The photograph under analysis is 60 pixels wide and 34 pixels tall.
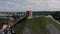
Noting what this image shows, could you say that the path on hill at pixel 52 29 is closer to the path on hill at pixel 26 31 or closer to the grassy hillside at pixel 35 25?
the grassy hillside at pixel 35 25

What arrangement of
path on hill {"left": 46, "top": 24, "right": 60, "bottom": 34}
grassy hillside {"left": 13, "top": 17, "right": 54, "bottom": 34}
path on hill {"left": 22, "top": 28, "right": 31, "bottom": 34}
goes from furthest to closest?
grassy hillside {"left": 13, "top": 17, "right": 54, "bottom": 34} → path on hill {"left": 46, "top": 24, "right": 60, "bottom": 34} → path on hill {"left": 22, "top": 28, "right": 31, "bottom": 34}

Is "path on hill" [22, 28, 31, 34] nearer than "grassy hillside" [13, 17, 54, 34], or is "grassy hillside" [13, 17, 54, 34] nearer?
"path on hill" [22, 28, 31, 34]

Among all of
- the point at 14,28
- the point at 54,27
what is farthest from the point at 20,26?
the point at 54,27

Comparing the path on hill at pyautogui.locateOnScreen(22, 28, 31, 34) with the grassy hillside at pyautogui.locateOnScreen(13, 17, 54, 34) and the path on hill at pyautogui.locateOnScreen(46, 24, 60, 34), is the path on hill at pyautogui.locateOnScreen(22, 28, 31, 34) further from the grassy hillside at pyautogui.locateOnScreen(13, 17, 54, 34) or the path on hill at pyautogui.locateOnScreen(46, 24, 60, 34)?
the path on hill at pyautogui.locateOnScreen(46, 24, 60, 34)

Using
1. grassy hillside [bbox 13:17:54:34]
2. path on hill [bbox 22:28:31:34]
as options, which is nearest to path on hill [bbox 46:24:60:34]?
grassy hillside [bbox 13:17:54:34]

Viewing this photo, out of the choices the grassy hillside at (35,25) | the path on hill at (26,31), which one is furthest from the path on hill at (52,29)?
the path on hill at (26,31)

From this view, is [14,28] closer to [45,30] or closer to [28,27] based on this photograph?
[28,27]

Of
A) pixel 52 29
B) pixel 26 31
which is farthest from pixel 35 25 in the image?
pixel 52 29

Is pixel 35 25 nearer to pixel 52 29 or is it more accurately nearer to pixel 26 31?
pixel 26 31
